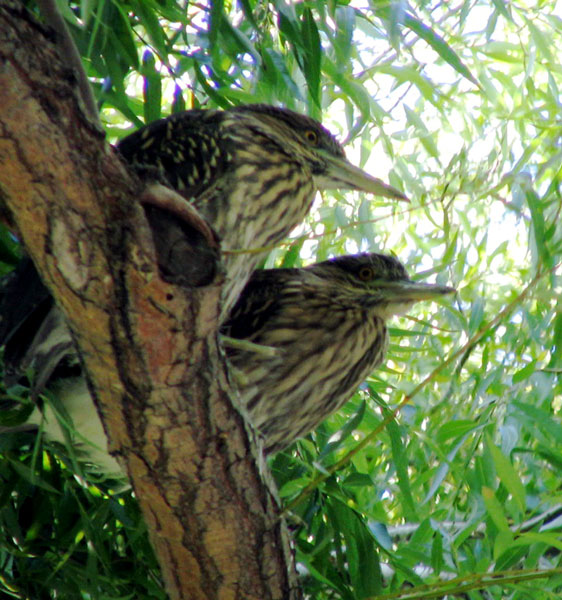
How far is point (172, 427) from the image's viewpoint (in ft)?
3.65

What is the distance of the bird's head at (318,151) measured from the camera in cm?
186

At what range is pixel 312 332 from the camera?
1790mm

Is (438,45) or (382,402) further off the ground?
(438,45)

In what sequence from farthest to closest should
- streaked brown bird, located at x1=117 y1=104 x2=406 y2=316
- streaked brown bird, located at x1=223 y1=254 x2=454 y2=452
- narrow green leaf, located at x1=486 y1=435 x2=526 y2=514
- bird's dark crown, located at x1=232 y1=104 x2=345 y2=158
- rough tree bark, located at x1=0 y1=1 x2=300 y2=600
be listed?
bird's dark crown, located at x1=232 y1=104 x2=345 y2=158 < streaked brown bird, located at x1=223 y1=254 x2=454 y2=452 < streaked brown bird, located at x1=117 y1=104 x2=406 y2=316 < narrow green leaf, located at x1=486 y1=435 x2=526 y2=514 < rough tree bark, located at x1=0 y1=1 x2=300 y2=600

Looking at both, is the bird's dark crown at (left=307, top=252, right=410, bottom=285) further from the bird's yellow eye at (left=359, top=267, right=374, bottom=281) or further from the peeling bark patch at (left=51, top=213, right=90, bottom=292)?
the peeling bark patch at (left=51, top=213, right=90, bottom=292)

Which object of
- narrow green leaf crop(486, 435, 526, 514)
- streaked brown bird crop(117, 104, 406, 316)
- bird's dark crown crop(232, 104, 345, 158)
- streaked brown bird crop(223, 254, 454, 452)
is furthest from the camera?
bird's dark crown crop(232, 104, 345, 158)

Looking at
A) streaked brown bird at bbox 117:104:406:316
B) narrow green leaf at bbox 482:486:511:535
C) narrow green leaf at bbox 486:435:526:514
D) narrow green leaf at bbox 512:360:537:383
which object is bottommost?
narrow green leaf at bbox 482:486:511:535

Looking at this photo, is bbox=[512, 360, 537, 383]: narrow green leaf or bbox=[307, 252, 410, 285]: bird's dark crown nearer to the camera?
bbox=[512, 360, 537, 383]: narrow green leaf

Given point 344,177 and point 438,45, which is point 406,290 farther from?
point 438,45

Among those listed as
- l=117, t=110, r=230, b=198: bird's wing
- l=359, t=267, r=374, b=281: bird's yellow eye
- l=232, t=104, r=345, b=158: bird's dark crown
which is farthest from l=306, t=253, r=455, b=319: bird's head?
l=117, t=110, r=230, b=198: bird's wing

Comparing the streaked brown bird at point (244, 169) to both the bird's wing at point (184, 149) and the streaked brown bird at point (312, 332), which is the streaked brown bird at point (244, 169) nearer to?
the bird's wing at point (184, 149)

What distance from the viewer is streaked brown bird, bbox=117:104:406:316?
63.0 inches

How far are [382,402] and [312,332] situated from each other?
0.72 ft

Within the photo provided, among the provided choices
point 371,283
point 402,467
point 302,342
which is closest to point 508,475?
point 402,467
